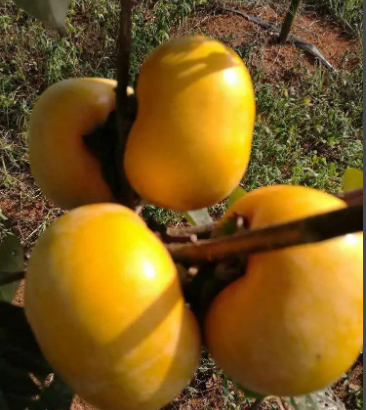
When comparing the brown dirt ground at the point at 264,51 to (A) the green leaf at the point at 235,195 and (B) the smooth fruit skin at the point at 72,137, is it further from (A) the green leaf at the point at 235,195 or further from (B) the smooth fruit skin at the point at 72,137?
(B) the smooth fruit skin at the point at 72,137

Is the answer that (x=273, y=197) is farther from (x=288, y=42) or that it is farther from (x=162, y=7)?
(x=288, y=42)

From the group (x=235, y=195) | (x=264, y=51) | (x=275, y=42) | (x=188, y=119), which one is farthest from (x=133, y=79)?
(x=188, y=119)

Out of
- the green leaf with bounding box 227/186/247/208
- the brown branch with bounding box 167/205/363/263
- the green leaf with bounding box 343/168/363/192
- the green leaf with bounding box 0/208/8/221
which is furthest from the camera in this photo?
the green leaf with bounding box 0/208/8/221

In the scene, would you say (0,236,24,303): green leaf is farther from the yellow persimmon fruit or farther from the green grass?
the green grass

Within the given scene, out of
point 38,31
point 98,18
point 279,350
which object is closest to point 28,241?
point 38,31

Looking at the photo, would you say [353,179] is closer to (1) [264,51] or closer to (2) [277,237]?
(2) [277,237]

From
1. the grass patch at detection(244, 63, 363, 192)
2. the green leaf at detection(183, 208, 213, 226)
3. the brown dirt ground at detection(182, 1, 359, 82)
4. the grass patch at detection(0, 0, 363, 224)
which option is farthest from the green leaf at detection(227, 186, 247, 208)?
the brown dirt ground at detection(182, 1, 359, 82)
